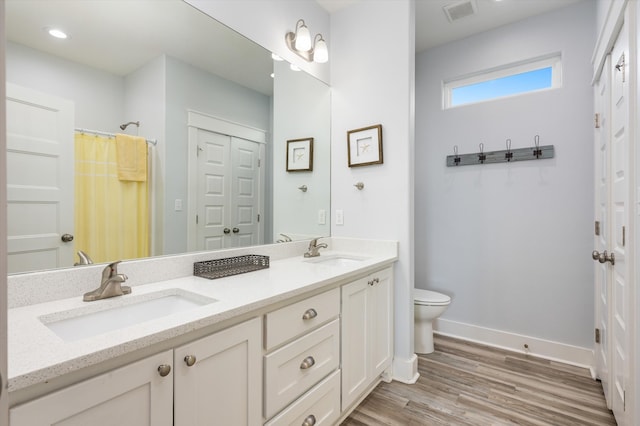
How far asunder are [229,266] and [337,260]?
2.97 ft

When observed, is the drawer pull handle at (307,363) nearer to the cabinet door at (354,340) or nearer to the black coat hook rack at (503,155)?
the cabinet door at (354,340)

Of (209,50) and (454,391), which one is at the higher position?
(209,50)

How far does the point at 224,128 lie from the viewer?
1688 millimetres

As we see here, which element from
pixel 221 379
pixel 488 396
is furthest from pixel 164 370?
pixel 488 396

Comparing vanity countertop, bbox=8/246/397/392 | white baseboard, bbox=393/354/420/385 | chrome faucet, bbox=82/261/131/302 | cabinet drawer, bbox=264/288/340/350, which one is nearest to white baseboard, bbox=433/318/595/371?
white baseboard, bbox=393/354/420/385

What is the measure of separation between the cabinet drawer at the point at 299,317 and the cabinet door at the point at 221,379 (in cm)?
6

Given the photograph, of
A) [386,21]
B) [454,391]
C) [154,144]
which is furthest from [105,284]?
[386,21]

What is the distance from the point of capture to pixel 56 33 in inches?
43.6

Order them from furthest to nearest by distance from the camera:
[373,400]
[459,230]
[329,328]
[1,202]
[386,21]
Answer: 1. [459,230]
2. [386,21]
3. [373,400]
4. [329,328]
5. [1,202]

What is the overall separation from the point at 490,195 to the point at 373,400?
1.99 meters

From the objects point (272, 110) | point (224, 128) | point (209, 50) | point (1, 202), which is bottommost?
point (1, 202)

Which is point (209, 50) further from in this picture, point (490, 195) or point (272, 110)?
point (490, 195)

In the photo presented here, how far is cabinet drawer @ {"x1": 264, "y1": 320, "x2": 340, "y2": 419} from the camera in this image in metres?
1.17

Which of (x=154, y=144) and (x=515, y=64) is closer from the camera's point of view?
(x=154, y=144)
